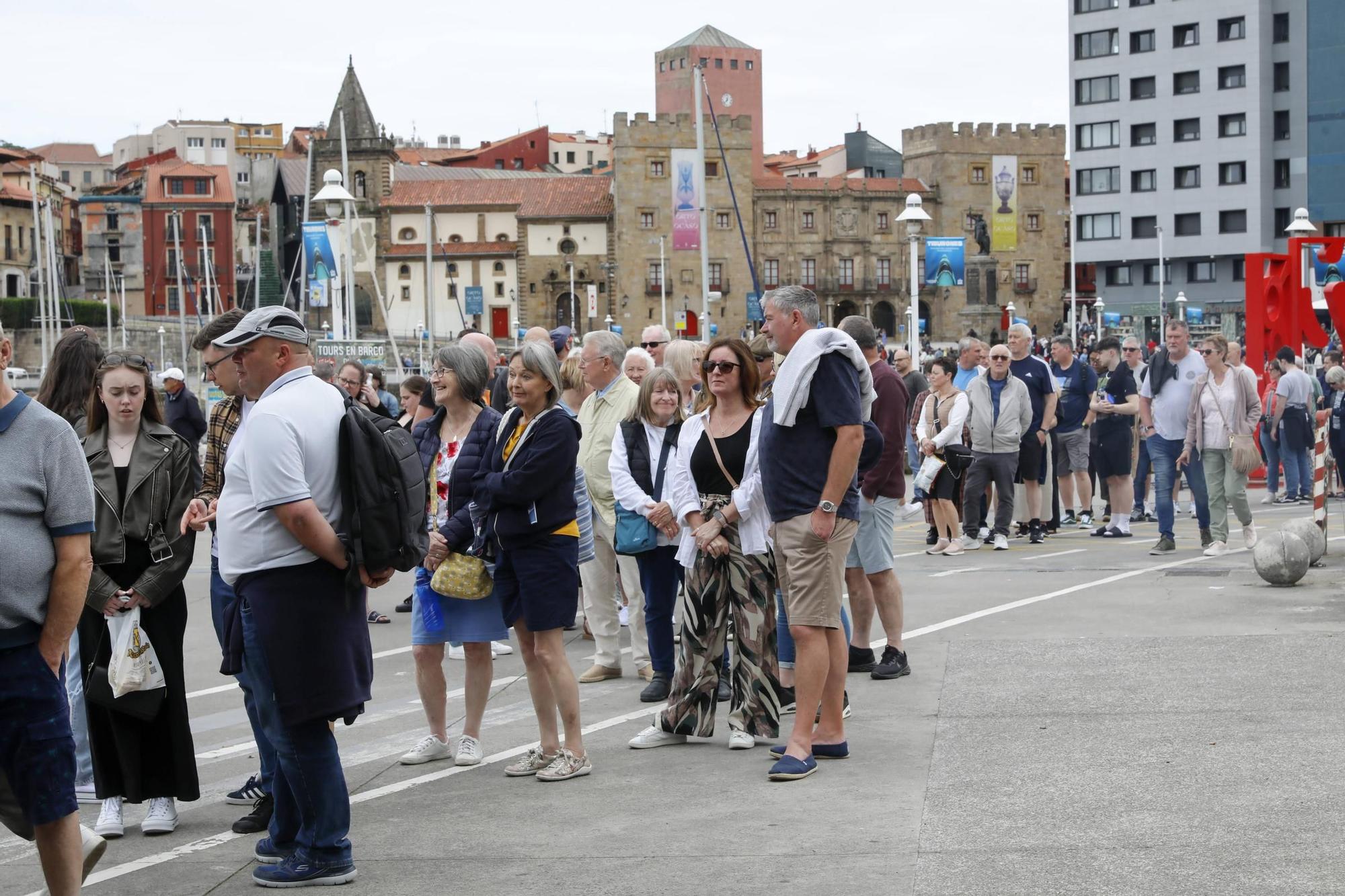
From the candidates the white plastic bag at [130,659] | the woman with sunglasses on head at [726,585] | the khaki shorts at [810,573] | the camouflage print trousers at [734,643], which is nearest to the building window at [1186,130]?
the woman with sunglasses on head at [726,585]

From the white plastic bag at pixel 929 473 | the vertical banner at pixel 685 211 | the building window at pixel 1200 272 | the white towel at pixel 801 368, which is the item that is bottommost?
the white plastic bag at pixel 929 473

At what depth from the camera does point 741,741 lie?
746 centimetres

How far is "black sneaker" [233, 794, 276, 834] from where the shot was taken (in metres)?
6.35

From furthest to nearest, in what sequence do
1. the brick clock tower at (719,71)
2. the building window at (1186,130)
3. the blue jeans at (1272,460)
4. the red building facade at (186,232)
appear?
1. the brick clock tower at (719,71)
2. the red building facade at (186,232)
3. the building window at (1186,130)
4. the blue jeans at (1272,460)

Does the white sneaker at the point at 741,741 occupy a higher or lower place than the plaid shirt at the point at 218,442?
lower

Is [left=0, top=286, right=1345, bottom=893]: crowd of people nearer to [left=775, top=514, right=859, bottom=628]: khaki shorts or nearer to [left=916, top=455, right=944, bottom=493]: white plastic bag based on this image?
[left=775, top=514, right=859, bottom=628]: khaki shorts

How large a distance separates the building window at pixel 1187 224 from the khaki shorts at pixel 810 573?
9035 centimetres

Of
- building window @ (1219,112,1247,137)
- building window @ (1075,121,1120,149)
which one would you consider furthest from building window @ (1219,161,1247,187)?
building window @ (1075,121,1120,149)

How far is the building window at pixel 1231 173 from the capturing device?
90.1 m

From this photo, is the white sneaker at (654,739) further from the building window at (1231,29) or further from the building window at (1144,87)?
the building window at (1144,87)

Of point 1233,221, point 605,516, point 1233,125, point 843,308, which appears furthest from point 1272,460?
point 843,308

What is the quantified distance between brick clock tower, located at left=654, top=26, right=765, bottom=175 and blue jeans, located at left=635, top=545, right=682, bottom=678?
12779cm

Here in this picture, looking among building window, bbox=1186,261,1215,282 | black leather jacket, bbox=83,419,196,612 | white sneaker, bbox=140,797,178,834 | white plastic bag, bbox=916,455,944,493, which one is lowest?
white sneaker, bbox=140,797,178,834

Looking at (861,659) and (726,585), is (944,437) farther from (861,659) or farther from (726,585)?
(726,585)
